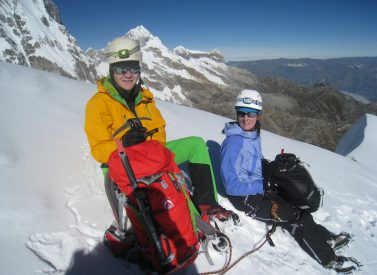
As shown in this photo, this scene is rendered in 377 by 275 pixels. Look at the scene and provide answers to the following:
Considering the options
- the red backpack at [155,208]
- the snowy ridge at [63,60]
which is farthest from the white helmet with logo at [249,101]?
the snowy ridge at [63,60]

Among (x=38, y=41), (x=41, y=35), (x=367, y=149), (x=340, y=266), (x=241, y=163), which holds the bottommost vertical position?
(x=367, y=149)

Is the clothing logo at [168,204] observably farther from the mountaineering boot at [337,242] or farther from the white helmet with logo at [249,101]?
the mountaineering boot at [337,242]

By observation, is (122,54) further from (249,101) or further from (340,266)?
(340,266)

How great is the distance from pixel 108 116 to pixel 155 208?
4.57ft

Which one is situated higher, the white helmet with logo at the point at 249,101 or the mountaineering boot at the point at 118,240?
the white helmet with logo at the point at 249,101

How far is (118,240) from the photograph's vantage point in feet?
10.0

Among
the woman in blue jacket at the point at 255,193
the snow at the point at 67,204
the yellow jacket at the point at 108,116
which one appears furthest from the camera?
the woman in blue jacket at the point at 255,193

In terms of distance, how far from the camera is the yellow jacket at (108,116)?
3383 millimetres

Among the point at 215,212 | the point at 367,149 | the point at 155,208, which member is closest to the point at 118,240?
the point at 155,208

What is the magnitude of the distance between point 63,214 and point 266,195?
2815 millimetres

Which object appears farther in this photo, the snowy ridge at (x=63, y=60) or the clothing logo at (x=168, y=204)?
the snowy ridge at (x=63, y=60)

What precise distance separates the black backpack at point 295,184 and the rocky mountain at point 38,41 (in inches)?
5254

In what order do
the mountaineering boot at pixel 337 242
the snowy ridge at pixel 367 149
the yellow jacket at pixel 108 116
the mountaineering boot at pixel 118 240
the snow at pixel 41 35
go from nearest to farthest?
1. the mountaineering boot at pixel 118 240
2. the yellow jacket at pixel 108 116
3. the mountaineering boot at pixel 337 242
4. the snowy ridge at pixel 367 149
5. the snow at pixel 41 35

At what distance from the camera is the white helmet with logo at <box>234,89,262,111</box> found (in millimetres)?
4498
